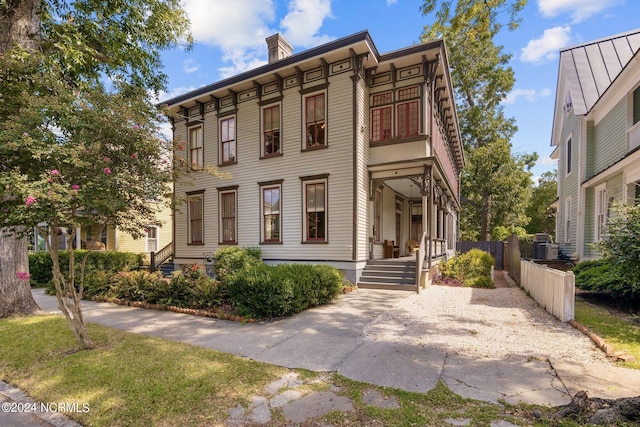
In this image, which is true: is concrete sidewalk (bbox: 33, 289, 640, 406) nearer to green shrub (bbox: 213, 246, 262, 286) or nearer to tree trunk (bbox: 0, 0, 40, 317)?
tree trunk (bbox: 0, 0, 40, 317)

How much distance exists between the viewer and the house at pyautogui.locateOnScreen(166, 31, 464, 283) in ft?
35.3

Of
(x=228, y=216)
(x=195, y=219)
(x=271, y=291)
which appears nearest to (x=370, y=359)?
(x=271, y=291)

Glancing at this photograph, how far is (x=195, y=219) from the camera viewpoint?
1466cm

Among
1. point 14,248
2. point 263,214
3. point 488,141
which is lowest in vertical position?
point 14,248

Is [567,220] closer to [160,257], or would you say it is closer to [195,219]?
[195,219]

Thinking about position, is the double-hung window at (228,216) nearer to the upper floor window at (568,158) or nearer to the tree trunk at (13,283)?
the tree trunk at (13,283)

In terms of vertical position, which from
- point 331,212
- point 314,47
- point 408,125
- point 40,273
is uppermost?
point 314,47

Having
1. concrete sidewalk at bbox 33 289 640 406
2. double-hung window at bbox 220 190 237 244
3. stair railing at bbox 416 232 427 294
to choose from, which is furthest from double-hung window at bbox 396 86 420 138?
double-hung window at bbox 220 190 237 244

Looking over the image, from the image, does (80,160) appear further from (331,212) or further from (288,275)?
(331,212)

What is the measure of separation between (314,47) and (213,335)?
9127 millimetres

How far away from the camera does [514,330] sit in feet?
18.7

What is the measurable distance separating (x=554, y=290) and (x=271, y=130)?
992 cm

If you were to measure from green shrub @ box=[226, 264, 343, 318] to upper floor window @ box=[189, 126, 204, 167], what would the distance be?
8.90m

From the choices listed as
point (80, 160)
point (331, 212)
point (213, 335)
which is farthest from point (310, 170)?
point (80, 160)
